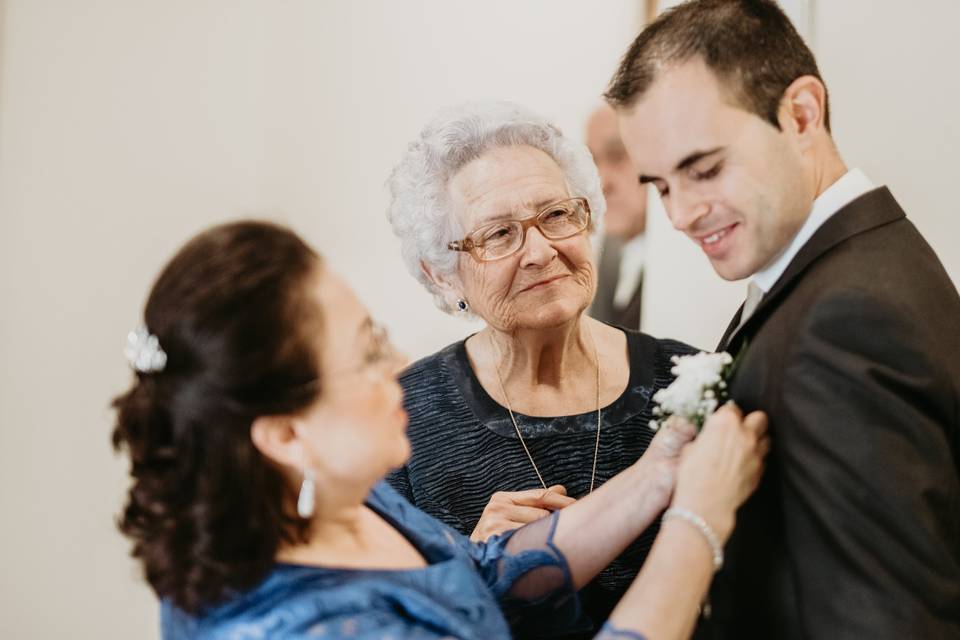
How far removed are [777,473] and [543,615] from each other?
22.0 inches

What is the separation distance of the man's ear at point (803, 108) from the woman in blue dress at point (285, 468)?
0.44m

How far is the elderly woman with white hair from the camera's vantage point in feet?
6.57

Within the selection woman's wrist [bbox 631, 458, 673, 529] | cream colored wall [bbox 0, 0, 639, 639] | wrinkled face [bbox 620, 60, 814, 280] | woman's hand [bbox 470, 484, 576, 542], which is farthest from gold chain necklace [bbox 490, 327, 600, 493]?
cream colored wall [bbox 0, 0, 639, 639]

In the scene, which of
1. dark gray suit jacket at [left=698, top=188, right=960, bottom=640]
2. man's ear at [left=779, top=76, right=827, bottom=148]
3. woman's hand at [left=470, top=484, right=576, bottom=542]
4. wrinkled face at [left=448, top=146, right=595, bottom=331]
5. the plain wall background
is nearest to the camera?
dark gray suit jacket at [left=698, top=188, right=960, bottom=640]

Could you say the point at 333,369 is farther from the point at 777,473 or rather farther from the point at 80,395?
the point at 80,395

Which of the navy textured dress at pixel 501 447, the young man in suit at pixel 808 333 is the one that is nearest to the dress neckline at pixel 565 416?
the navy textured dress at pixel 501 447

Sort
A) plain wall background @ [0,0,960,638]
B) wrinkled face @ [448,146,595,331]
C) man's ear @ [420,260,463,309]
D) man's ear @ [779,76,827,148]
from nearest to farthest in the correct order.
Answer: man's ear @ [779,76,827,148] → wrinkled face @ [448,146,595,331] → man's ear @ [420,260,463,309] → plain wall background @ [0,0,960,638]

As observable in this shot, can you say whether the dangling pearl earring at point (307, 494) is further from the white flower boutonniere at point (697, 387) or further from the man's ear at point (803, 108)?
the man's ear at point (803, 108)

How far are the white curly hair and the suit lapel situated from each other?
839 mm

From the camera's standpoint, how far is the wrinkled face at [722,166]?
4.48 ft

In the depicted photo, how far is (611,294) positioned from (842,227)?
1510mm

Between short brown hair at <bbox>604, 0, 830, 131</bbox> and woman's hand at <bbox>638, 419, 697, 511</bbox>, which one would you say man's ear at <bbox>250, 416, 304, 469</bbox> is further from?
short brown hair at <bbox>604, 0, 830, 131</bbox>

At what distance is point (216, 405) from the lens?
4.06ft

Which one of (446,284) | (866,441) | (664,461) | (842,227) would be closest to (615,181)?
(446,284)
